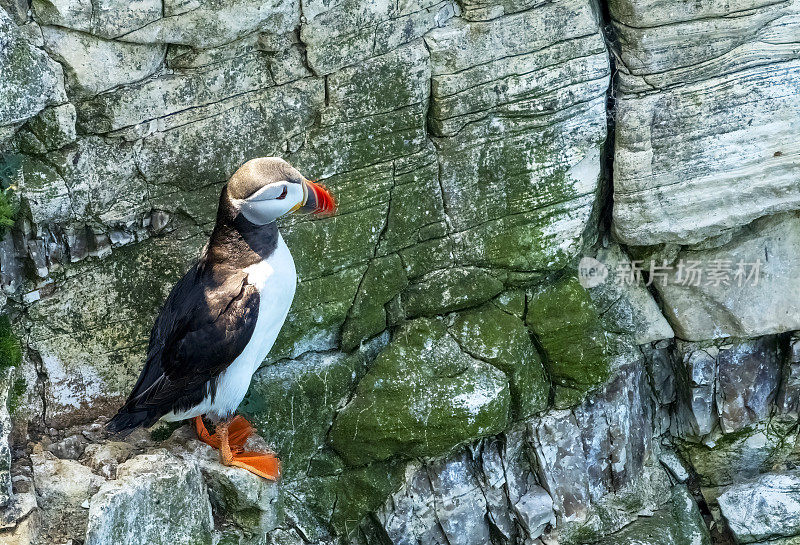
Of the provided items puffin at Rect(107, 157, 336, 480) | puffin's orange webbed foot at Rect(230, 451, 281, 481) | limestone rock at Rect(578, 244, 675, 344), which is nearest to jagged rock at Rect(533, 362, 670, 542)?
limestone rock at Rect(578, 244, 675, 344)

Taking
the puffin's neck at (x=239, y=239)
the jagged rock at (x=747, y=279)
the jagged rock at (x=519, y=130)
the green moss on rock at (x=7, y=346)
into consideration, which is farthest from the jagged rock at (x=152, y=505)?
the jagged rock at (x=747, y=279)

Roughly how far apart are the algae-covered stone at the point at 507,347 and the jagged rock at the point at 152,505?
6.32 ft

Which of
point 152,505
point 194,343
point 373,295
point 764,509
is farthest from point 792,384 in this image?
point 152,505

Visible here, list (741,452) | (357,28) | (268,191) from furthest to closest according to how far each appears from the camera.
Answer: (741,452), (357,28), (268,191)

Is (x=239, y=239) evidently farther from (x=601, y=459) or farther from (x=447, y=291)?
(x=601, y=459)

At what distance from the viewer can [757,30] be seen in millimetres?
5707

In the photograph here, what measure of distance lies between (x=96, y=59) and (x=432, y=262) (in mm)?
2210

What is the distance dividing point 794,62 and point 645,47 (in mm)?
925

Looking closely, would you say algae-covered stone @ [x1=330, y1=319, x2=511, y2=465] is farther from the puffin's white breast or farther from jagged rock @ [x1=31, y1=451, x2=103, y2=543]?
jagged rock @ [x1=31, y1=451, x2=103, y2=543]

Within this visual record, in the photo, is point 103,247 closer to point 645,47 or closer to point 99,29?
point 99,29

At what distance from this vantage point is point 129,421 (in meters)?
4.64

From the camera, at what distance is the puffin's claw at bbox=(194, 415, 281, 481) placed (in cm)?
481

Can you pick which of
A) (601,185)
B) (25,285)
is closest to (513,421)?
(601,185)

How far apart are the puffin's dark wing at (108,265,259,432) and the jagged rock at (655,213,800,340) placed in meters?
3.10
